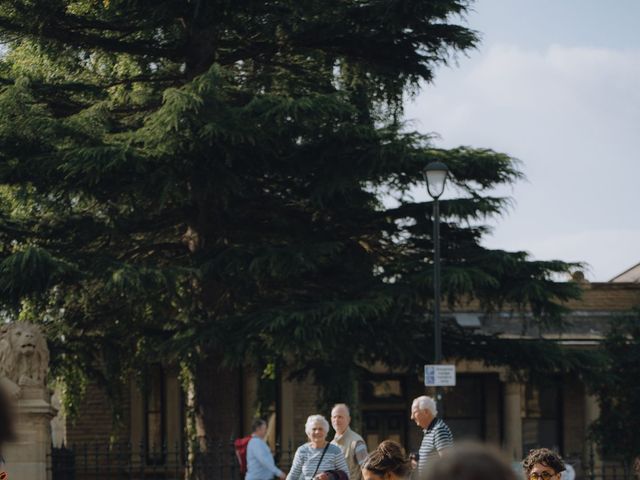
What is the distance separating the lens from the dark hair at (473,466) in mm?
2338

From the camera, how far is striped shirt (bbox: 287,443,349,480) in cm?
1220

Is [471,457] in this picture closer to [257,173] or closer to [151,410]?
[257,173]

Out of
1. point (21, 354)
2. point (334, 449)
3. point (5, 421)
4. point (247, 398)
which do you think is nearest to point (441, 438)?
point (334, 449)

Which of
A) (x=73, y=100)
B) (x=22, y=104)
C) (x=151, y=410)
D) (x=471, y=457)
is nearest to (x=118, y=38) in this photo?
(x=73, y=100)

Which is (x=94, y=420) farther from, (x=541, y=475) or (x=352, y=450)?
(x=541, y=475)

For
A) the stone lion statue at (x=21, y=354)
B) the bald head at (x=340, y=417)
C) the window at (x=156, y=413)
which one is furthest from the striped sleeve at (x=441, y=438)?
the window at (x=156, y=413)

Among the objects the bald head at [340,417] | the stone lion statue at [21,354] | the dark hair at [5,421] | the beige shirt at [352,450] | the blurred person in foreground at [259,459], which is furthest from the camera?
the stone lion statue at [21,354]

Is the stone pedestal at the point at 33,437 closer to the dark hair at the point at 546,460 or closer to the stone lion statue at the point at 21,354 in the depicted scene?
the stone lion statue at the point at 21,354

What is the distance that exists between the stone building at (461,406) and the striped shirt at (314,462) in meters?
22.5

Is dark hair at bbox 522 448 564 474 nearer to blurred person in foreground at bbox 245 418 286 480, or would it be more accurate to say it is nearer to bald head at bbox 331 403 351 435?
A: bald head at bbox 331 403 351 435

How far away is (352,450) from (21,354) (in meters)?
8.54

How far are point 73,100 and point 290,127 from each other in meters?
4.15

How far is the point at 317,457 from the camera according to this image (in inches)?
484

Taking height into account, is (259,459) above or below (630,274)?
below
